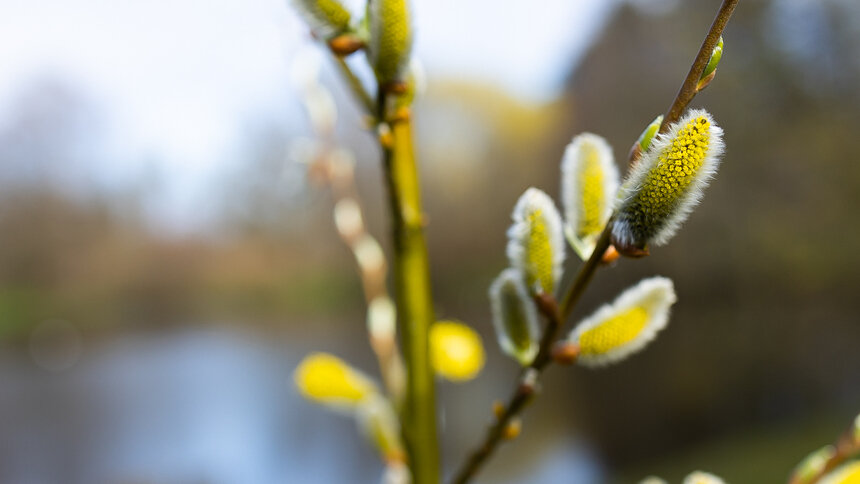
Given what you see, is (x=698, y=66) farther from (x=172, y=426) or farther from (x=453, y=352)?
(x=172, y=426)

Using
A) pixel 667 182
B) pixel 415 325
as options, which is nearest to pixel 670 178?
pixel 667 182

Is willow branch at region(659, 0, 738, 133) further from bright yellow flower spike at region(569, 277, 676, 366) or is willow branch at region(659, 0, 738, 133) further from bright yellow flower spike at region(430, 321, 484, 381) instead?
bright yellow flower spike at region(430, 321, 484, 381)

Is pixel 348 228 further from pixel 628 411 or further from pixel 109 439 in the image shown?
pixel 109 439

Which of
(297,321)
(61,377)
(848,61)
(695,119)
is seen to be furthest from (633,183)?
(297,321)

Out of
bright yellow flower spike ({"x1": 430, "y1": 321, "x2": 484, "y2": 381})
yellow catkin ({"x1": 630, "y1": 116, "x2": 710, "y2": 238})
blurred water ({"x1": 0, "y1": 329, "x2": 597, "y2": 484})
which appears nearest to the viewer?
yellow catkin ({"x1": 630, "y1": 116, "x2": 710, "y2": 238})

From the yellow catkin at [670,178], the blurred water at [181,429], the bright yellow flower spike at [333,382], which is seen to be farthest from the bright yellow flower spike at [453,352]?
the blurred water at [181,429]

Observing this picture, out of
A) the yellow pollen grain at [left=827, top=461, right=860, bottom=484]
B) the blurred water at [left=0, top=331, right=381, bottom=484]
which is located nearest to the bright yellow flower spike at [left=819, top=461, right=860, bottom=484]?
the yellow pollen grain at [left=827, top=461, right=860, bottom=484]

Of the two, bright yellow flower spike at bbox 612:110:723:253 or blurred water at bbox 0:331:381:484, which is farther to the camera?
blurred water at bbox 0:331:381:484

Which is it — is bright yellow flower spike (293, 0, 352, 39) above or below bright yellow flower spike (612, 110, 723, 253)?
above
